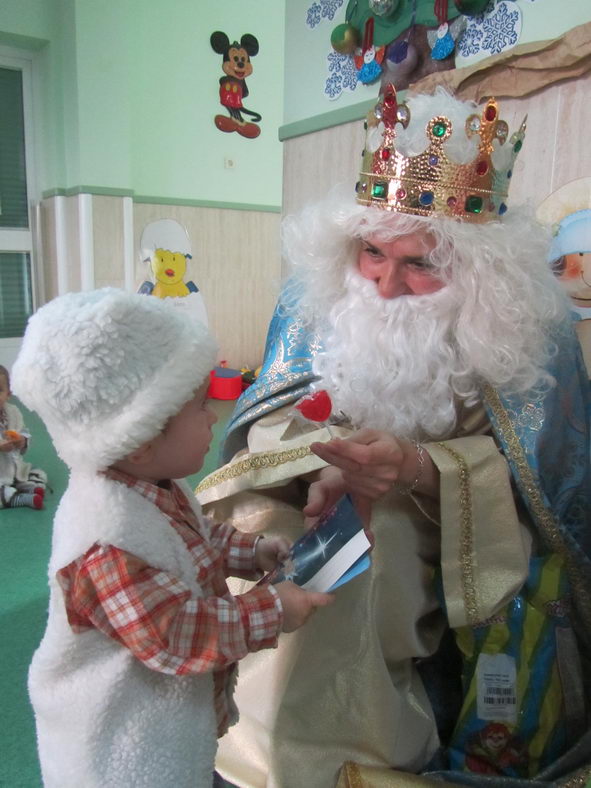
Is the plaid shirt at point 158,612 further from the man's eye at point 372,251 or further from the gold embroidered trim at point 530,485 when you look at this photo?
the man's eye at point 372,251

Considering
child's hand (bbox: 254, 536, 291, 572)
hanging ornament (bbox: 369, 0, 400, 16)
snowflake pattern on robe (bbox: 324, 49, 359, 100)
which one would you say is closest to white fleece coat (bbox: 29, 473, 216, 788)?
child's hand (bbox: 254, 536, 291, 572)

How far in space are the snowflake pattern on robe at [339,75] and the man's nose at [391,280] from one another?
3.99ft

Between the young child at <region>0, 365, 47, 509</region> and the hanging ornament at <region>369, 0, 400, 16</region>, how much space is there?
95.9 inches

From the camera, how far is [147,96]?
5.55m

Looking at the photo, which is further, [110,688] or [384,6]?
[384,6]

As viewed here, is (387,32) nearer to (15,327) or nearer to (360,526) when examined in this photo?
(360,526)

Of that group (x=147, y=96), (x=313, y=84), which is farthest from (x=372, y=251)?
(x=147, y=96)

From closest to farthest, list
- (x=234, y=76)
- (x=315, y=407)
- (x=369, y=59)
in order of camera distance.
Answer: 1. (x=315, y=407)
2. (x=369, y=59)
3. (x=234, y=76)

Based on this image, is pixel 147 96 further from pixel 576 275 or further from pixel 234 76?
pixel 576 275

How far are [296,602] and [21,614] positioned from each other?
5.43ft

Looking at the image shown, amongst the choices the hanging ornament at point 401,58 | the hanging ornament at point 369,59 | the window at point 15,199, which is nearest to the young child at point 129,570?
the hanging ornament at point 401,58

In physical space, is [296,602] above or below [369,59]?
below

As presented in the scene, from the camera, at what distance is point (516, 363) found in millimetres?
1435

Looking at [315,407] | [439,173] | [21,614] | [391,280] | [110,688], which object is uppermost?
[439,173]
